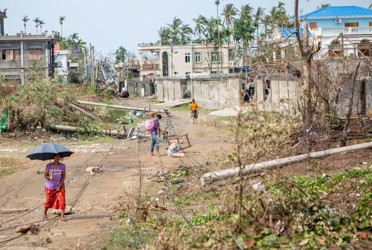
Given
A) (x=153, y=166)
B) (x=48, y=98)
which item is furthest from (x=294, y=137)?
(x=48, y=98)

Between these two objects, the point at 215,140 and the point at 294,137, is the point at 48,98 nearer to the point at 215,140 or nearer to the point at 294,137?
the point at 215,140

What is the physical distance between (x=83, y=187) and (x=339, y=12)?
51196mm

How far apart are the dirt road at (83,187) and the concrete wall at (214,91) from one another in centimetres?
1260

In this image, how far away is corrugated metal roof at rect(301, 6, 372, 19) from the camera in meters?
56.2

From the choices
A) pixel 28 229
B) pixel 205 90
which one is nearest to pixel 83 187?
pixel 28 229

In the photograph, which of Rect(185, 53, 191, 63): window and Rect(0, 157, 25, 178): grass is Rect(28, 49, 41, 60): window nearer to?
Rect(185, 53, 191, 63): window

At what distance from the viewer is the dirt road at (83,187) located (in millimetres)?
8469

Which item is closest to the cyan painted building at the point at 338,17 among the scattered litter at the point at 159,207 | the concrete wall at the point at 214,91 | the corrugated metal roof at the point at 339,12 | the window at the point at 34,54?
the corrugated metal roof at the point at 339,12

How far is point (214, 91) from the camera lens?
40125 mm

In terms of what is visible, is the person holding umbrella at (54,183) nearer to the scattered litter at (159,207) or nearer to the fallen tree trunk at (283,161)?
the scattered litter at (159,207)

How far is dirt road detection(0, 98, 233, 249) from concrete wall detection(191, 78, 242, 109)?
1260 centimetres

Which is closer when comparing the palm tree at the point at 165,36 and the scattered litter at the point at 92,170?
the scattered litter at the point at 92,170

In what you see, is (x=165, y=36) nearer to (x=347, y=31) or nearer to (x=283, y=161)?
(x=347, y=31)

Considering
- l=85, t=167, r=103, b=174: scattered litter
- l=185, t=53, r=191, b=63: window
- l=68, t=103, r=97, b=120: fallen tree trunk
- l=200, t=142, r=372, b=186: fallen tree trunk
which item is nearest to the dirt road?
l=85, t=167, r=103, b=174: scattered litter
